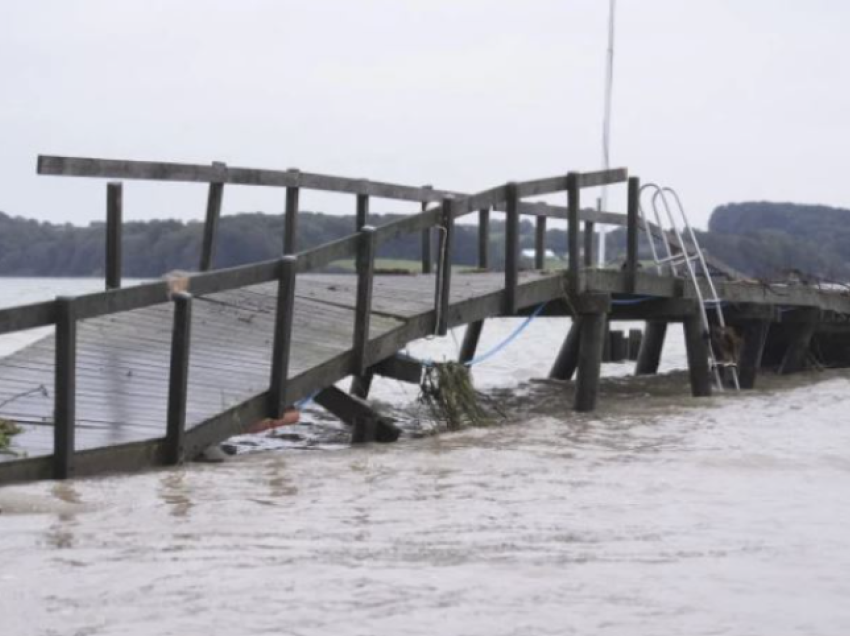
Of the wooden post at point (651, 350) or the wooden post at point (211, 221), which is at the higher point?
the wooden post at point (211, 221)

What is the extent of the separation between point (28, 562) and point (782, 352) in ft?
57.0

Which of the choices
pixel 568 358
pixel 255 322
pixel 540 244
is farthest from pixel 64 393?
pixel 568 358

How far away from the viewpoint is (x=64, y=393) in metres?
7.49

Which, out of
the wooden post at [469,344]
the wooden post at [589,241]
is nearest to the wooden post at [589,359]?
the wooden post at [589,241]

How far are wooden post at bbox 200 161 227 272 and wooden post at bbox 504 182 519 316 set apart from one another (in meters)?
2.55

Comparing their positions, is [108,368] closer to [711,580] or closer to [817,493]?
[817,493]

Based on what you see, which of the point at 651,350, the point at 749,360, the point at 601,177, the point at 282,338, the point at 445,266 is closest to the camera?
the point at 282,338

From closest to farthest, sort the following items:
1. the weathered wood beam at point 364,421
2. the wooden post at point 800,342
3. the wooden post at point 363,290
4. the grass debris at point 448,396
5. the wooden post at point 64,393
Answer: the wooden post at point 64,393 → the wooden post at point 363,290 → the weathered wood beam at point 364,421 → the grass debris at point 448,396 → the wooden post at point 800,342

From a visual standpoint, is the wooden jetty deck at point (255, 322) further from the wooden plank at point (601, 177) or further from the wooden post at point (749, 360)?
the wooden post at point (749, 360)

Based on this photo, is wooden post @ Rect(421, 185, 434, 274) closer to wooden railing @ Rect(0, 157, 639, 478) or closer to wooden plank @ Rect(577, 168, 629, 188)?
wooden railing @ Rect(0, 157, 639, 478)

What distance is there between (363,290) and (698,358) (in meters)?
6.44

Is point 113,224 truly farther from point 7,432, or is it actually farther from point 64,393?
point 64,393

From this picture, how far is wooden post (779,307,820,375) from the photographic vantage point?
20141mm

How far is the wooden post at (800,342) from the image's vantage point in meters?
20.1
